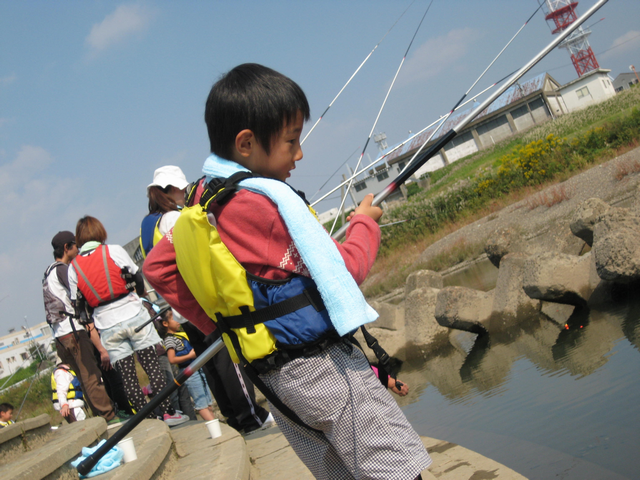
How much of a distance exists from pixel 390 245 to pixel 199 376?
1580 cm

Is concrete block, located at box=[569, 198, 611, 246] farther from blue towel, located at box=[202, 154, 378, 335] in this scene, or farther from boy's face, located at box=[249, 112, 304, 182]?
blue towel, located at box=[202, 154, 378, 335]

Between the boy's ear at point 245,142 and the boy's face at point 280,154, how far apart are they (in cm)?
2

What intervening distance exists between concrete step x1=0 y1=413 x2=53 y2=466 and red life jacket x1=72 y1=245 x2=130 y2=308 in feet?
3.32

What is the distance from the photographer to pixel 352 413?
138 centimetres

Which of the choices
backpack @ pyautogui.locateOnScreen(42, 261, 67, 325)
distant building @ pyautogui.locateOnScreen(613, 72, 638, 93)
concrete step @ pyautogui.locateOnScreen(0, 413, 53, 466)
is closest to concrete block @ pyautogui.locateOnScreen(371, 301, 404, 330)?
backpack @ pyautogui.locateOnScreen(42, 261, 67, 325)

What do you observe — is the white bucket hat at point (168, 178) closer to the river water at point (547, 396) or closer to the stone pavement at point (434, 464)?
the stone pavement at point (434, 464)

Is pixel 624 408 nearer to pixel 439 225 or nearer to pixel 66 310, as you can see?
pixel 66 310

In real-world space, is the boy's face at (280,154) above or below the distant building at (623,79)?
below

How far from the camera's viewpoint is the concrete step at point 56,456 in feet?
7.84

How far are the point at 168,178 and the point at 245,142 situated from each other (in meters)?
2.18

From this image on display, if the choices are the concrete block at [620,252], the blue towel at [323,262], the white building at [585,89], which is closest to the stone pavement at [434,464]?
the blue towel at [323,262]

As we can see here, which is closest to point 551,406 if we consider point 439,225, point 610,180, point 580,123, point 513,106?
point 610,180

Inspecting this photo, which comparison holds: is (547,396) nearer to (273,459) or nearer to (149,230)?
(273,459)

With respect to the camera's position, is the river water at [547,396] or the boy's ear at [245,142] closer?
the boy's ear at [245,142]
